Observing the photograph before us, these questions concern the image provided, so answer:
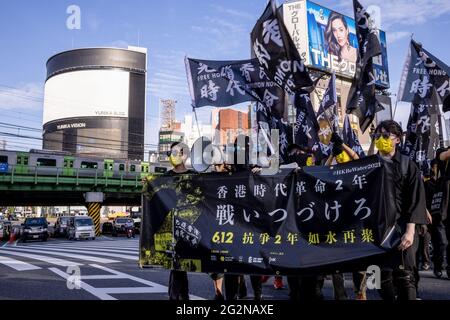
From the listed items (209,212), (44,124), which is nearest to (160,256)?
(209,212)

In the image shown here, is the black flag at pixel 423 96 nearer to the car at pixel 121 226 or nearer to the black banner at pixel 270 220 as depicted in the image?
the black banner at pixel 270 220

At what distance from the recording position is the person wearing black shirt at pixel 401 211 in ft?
13.0

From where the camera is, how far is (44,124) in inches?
4067

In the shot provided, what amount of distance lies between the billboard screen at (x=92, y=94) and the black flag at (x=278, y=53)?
92.9 meters

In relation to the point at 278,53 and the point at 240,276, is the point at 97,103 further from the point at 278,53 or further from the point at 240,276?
the point at 240,276

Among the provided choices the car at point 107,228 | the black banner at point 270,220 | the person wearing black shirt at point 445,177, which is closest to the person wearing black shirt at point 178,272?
the black banner at point 270,220

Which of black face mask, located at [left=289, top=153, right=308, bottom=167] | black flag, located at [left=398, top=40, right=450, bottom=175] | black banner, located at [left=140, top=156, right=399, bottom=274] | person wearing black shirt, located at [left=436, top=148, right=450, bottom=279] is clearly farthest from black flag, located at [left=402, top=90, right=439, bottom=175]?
black banner, located at [left=140, top=156, right=399, bottom=274]

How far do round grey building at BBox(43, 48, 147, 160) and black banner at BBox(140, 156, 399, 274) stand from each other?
91.5m

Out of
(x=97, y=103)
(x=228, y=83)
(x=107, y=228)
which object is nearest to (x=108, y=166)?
(x=107, y=228)

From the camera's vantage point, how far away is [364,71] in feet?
27.2

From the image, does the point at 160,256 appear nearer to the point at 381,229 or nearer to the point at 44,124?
the point at 381,229

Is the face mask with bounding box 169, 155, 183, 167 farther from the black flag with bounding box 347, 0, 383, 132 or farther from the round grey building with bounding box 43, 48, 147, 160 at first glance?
the round grey building with bounding box 43, 48, 147, 160
